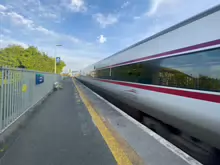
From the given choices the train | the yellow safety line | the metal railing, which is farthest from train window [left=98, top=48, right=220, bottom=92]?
the metal railing

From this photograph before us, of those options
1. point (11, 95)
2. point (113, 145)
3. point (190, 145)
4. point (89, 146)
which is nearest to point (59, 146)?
point (89, 146)

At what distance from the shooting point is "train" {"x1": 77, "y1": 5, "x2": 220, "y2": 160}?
3.16m

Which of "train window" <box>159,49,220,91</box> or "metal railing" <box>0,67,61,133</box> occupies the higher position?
"train window" <box>159,49,220,91</box>

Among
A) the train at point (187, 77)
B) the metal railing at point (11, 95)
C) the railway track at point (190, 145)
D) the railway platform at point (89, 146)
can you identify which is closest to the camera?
the railway platform at point (89, 146)

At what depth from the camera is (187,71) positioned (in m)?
3.97

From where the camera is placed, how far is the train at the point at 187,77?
A: 3156 mm

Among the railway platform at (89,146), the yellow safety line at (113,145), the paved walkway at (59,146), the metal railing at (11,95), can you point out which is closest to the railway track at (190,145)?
the railway platform at (89,146)

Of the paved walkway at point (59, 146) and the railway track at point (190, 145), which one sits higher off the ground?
the paved walkway at point (59, 146)

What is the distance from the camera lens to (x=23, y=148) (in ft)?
11.4

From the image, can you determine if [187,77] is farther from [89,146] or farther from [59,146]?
[59,146]

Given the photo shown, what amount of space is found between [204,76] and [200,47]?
0.53m

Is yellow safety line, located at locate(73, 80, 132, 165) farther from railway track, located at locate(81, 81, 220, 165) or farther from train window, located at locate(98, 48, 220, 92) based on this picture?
train window, located at locate(98, 48, 220, 92)

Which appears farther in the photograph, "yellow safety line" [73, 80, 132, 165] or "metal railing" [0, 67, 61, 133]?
"metal railing" [0, 67, 61, 133]

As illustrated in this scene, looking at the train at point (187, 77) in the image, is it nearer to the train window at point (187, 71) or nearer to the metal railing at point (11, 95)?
the train window at point (187, 71)
